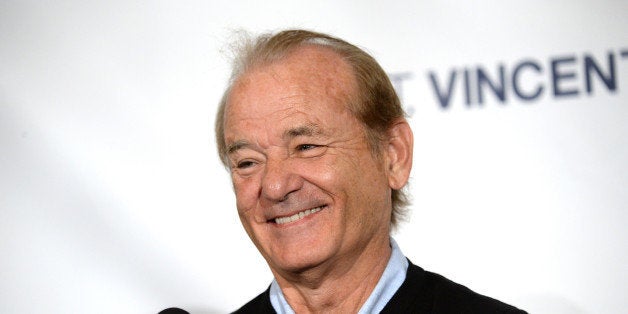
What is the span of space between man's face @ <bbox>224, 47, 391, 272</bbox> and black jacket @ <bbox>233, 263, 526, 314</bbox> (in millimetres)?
104

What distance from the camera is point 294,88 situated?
154 cm

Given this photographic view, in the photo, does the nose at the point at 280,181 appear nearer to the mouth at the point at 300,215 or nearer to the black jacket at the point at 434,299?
the mouth at the point at 300,215

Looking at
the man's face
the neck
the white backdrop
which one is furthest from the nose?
the white backdrop

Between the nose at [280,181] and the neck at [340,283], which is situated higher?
the nose at [280,181]

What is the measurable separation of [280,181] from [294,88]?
17 centimetres

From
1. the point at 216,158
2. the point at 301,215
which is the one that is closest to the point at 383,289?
the point at 301,215

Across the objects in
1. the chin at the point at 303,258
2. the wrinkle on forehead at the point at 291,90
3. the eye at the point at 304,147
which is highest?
the wrinkle on forehead at the point at 291,90

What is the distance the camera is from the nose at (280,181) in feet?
4.86

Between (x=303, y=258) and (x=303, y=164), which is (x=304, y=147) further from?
(x=303, y=258)

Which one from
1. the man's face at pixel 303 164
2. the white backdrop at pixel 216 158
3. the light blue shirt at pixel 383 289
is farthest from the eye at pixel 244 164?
the white backdrop at pixel 216 158

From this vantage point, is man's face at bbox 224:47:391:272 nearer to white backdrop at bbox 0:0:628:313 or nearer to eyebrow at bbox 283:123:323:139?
eyebrow at bbox 283:123:323:139

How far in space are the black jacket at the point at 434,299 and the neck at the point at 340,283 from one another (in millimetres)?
58

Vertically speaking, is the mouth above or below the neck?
above

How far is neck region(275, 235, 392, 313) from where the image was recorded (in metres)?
1.55
